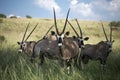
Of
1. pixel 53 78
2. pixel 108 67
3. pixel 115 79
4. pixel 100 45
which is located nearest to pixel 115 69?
pixel 108 67

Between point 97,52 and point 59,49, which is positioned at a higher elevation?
point 59,49

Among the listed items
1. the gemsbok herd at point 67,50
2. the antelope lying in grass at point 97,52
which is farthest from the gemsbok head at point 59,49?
the antelope lying in grass at point 97,52

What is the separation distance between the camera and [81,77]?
6156mm

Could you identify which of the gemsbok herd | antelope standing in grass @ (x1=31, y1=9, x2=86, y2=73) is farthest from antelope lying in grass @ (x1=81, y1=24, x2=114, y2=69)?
antelope standing in grass @ (x1=31, y1=9, x2=86, y2=73)

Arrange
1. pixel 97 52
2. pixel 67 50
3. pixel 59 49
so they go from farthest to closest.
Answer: pixel 97 52 < pixel 67 50 < pixel 59 49

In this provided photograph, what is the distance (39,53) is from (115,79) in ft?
11.1

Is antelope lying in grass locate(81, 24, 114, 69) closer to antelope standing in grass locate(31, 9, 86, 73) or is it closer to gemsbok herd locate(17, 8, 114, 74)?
gemsbok herd locate(17, 8, 114, 74)

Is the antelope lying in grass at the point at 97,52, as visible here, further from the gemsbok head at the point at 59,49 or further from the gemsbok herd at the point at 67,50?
the gemsbok head at the point at 59,49

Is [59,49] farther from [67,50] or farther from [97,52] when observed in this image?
[97,52]

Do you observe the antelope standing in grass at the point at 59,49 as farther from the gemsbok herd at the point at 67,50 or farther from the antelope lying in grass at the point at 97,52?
the antelope lying in grass at the point at 97,52

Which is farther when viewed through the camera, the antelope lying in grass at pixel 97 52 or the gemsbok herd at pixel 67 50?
the antelope lying in grass at pixel 97 52

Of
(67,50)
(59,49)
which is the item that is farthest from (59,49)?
(67,50)

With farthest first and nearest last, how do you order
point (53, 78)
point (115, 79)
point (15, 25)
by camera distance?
point (15, 25), point (115, 79), point (53, 78)

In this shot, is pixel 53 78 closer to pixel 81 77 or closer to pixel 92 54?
pixel 81 77
